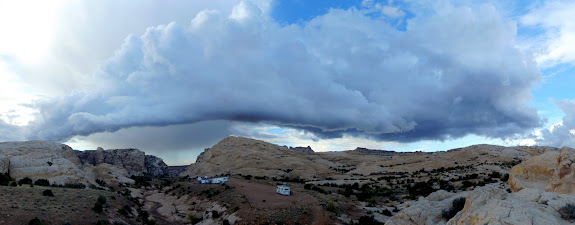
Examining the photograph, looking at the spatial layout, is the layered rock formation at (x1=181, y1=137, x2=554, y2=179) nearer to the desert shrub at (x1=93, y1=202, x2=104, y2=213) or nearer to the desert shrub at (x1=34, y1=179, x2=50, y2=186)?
the desert shrub at (x1=34, y1=179, x2=50, y2=186)

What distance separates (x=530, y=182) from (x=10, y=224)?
38.5 metres

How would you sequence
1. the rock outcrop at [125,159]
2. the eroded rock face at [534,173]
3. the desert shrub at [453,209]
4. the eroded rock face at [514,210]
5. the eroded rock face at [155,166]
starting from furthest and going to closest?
1. the eroded rock face at [155,166]
2. the rock outcrop at [125,159]
3. the eroded rock face at [534,173]
4. the desert shrub at [453,209]
5. the eroded rock face at [514,210]

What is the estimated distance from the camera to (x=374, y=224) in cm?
2948

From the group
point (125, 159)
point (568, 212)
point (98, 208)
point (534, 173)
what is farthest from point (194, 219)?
point (125, 159)

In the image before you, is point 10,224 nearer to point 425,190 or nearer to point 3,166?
point 3,166

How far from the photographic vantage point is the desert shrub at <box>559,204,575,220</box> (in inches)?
363

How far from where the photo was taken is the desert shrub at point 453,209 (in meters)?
14.3

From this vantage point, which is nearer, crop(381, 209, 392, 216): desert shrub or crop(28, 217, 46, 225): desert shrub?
crop(28, 217, 46, 225): desert shrub

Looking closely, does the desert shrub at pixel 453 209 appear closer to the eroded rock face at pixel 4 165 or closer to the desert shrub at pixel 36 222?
the desert shrub at pixel 36 222

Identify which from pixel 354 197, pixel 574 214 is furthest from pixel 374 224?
pixel 574 214

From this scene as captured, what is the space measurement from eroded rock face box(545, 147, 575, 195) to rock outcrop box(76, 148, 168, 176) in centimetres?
13219

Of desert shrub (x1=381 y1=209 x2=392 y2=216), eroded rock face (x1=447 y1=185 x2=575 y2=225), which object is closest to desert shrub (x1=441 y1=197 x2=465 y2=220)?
eroded rock face (x1=447 y1=185 x2=575 y2=225)

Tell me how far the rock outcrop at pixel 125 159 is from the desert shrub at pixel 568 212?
5304 inches

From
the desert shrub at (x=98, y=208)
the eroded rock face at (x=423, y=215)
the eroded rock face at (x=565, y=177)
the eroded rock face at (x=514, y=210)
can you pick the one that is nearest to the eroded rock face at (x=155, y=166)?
the desert shrub at (x=98, y=208)
